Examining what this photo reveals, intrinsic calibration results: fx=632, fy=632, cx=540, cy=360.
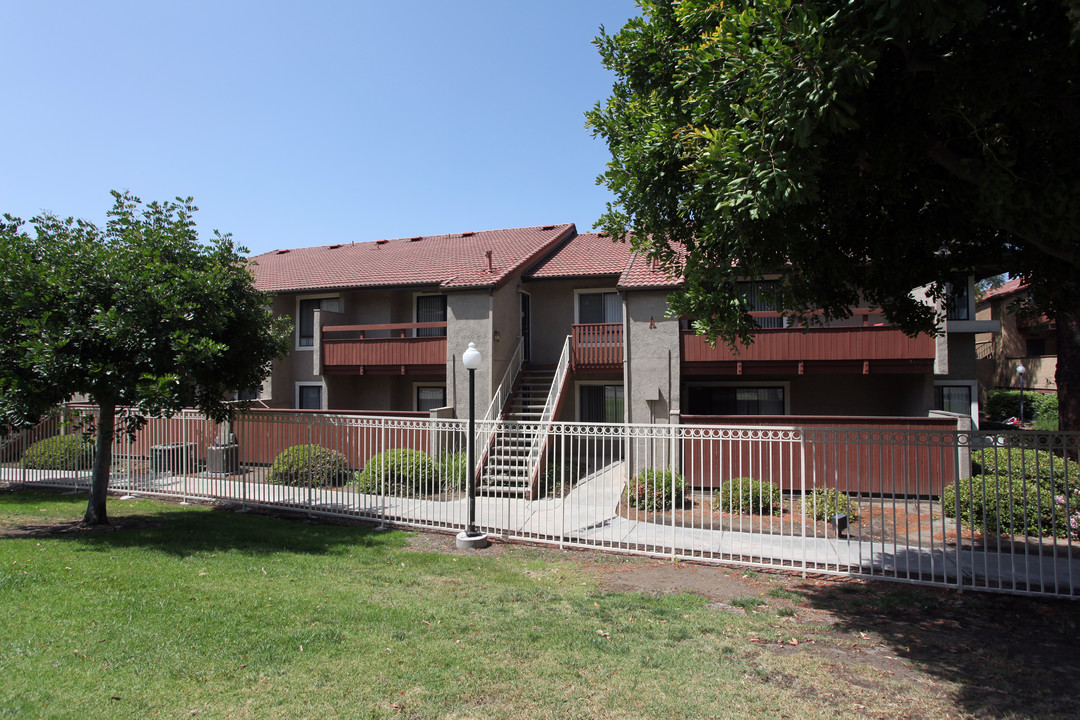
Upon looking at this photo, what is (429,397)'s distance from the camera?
2078cm

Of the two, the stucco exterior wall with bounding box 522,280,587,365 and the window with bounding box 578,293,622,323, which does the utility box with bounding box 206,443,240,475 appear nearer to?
the stucco exterior wall with bounding box 522,280,587,365

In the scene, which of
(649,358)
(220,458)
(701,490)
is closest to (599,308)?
(649,358)

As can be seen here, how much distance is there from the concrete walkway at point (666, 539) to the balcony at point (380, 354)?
596 cm

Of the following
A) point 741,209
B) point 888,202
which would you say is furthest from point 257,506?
point 888,202

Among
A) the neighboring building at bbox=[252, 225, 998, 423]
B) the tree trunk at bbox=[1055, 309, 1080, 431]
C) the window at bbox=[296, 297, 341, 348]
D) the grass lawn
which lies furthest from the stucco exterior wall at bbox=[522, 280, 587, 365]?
the tree trunk at bbox=[1055, 309, 1080, 431]

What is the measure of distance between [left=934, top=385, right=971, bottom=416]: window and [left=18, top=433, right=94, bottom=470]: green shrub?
73.9 feet

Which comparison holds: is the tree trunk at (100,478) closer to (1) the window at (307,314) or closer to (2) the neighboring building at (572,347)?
(2) the neighboring building at (572,347)

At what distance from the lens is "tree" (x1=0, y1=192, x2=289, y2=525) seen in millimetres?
8867

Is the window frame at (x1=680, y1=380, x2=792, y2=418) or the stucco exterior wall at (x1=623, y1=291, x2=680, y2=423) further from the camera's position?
the window frame at (x1=680, y1=380, x2=792, y2=418)

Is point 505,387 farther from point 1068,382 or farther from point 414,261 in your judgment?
point 1068,382

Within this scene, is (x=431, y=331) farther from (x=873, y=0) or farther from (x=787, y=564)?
(x=873, y=0)

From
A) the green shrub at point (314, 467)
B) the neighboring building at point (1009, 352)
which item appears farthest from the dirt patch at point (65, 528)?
the neighboring building at point (1009, 352)

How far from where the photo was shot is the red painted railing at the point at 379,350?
1841 centimetres

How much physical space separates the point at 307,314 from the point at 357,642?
17841 millimetres
